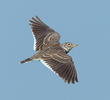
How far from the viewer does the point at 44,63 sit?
607 inches

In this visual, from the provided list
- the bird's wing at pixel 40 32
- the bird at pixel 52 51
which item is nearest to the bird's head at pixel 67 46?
the bird at pixel 52 51

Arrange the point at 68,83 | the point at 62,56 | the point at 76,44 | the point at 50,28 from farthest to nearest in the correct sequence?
the point at 50,28
the point at 76,44
the point at 62,56
the point at 68,83

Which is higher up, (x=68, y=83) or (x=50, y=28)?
(x=50, y=28)

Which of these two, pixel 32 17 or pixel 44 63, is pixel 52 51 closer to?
pixel 44 63

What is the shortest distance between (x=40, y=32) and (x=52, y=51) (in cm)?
205

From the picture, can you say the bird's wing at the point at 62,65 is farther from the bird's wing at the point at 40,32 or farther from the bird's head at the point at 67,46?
the bird's wing at the point at 40,32

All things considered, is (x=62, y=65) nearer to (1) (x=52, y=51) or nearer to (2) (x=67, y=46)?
(1) (x=52, y=51)

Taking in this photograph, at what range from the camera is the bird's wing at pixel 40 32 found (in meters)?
17.5

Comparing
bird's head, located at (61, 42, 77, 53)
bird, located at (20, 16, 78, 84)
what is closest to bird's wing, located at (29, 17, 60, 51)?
bird, located at (20, 16, 78, 84)

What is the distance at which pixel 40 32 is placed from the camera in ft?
59.3

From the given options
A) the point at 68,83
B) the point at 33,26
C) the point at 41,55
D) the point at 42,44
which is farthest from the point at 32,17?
the point at 68,83

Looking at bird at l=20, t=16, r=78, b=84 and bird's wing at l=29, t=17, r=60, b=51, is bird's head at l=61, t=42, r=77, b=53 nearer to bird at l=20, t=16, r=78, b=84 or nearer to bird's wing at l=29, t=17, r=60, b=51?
bird at l=20, t=16, r=78, b=84

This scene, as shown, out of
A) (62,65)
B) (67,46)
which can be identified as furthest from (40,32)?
(62,65)

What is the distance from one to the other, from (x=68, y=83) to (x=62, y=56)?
141 centimetres
